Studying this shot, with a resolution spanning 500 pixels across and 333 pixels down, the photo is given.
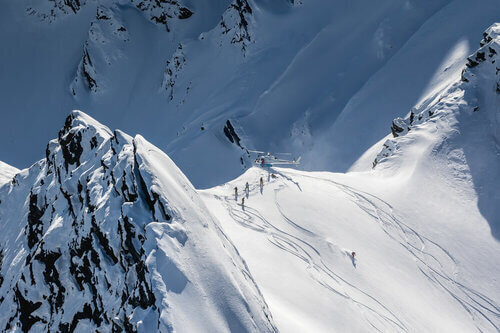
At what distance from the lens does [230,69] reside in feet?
219

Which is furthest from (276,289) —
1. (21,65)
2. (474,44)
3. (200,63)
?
(21,65)

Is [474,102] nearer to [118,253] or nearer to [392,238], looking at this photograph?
[392,238]

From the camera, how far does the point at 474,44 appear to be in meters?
48.8

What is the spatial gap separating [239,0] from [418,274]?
162 ft

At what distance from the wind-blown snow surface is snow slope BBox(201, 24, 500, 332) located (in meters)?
9.51

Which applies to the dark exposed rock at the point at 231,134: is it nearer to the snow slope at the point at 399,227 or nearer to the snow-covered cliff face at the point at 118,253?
the snow slope at the point at 399,227

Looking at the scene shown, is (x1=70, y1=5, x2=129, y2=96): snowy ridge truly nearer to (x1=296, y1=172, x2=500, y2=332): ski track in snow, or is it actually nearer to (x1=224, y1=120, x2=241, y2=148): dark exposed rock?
(x1=224, y1=120, x2=241, y2=148): dark exposed rock

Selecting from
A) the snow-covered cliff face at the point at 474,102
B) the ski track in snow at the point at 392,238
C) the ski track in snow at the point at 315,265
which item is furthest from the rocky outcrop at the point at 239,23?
the ski track in snow at the point at 315,265

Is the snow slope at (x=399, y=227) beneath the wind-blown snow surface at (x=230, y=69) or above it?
beneath

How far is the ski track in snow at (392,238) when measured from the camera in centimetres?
2723

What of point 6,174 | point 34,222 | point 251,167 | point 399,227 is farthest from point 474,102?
point 6,174

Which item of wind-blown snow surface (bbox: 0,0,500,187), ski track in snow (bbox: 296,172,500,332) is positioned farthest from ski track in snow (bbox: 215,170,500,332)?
wind-blown snow surface (bbox: 0,0,500,187)

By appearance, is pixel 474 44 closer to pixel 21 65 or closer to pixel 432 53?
pixel 432 53

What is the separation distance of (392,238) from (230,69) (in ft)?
135
